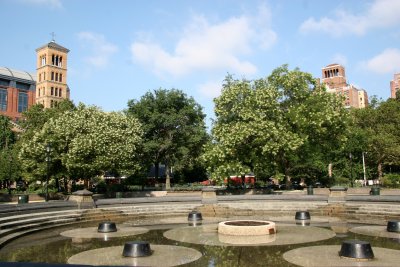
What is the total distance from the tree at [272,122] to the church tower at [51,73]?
8255cm

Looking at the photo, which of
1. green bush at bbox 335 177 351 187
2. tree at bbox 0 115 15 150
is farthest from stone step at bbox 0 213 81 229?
tree at bbox 0 115 15 150

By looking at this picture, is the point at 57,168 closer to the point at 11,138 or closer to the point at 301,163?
the point at 301,163

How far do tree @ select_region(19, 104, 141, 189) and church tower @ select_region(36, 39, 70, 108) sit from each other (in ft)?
235

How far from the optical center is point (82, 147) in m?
34.7

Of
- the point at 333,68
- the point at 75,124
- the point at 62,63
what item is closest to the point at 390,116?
the point at 75,124

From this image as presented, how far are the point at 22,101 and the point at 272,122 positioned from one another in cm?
11303

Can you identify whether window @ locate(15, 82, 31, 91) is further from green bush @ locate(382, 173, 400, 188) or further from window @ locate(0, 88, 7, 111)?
green bush @ locate(382, 173, 400, 188)

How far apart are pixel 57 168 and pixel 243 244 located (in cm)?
2969

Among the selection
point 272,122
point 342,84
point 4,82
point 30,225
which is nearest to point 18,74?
point 4,82

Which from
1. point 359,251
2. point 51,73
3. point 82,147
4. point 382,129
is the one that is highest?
point 51,73

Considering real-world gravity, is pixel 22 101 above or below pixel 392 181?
above

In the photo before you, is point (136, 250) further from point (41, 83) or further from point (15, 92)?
point (15, 92)

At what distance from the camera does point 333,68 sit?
181125mm

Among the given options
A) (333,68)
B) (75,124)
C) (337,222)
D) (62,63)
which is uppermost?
(333,68)
